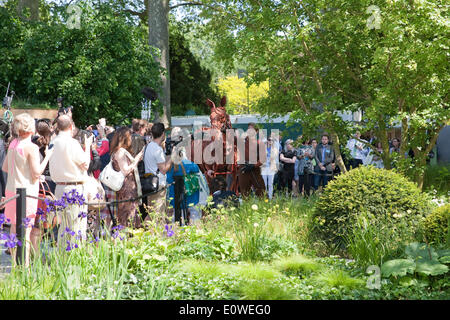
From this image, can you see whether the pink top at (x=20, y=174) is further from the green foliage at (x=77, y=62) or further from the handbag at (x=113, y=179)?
the green foliage at (x=77, y=62)

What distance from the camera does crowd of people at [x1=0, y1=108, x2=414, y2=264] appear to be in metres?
6.20

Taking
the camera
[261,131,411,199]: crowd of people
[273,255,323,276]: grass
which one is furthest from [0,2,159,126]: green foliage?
[273,255,323,276]: grass

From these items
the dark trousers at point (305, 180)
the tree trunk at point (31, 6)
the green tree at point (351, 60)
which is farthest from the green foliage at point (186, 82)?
the green tree at point (351, 60)

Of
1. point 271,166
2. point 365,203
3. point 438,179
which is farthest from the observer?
point 271,166

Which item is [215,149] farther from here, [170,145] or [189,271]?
[189,271]

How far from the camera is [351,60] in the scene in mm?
10680

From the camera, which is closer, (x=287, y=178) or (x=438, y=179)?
(x=438, y=179)

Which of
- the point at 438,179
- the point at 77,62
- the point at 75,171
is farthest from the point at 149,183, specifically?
the point at 77,62

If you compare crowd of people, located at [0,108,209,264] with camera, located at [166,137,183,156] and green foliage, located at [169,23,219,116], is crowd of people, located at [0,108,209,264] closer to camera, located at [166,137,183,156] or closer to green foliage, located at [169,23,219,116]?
camera, located at [166,137,183,156]

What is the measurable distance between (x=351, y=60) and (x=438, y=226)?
5333 mm

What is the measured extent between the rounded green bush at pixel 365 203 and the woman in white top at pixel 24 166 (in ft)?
11.1

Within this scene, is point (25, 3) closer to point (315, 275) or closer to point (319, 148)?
point (319, 148)

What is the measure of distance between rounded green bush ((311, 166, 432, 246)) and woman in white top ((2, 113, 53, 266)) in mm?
3395
